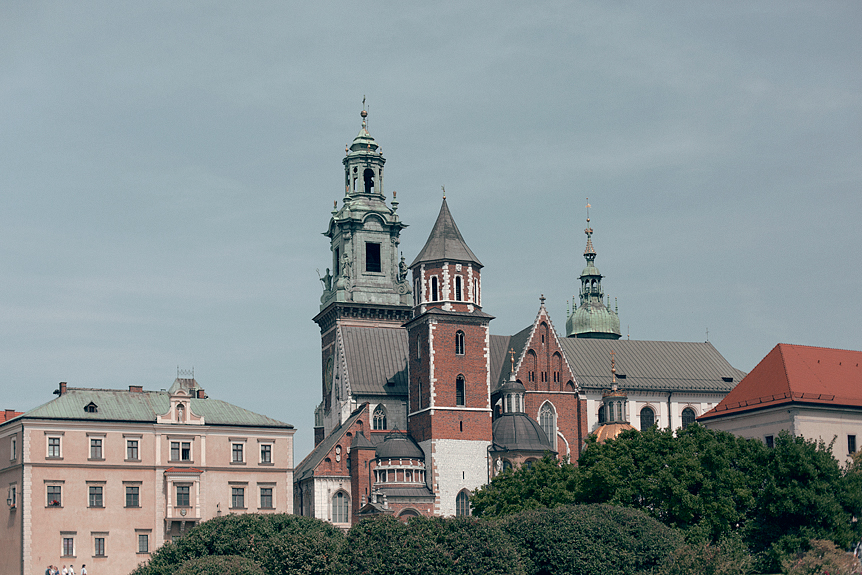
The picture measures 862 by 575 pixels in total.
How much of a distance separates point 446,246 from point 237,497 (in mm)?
28623

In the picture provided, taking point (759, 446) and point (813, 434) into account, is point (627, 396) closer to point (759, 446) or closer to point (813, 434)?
point (813, 434)

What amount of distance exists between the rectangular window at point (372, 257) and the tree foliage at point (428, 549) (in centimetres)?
6306

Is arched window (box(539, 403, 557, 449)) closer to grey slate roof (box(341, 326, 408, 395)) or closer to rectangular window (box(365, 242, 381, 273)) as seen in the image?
grey slate roof (box(341, 326, 408, 395))

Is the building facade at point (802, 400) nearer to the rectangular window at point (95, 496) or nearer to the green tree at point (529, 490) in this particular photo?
the green tree at point (529, 490)

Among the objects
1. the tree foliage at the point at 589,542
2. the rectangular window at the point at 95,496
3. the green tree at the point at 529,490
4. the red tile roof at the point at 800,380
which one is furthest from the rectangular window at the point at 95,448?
the red tile roof at the point at 800,380

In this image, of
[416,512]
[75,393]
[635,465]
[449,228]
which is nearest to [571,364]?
[449,228]

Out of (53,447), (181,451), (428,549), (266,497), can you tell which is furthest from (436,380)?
(428,549)

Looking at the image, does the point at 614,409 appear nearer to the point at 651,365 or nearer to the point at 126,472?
the point at 651,365

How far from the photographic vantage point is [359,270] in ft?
377

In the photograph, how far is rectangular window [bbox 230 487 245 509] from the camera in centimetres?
8175

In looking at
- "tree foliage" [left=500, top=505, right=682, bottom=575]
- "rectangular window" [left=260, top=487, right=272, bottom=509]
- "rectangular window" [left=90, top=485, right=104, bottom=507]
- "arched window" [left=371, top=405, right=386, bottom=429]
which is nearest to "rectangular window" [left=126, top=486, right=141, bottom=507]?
"rectangular window" [left=90, top=485, right=104, bottom=507]

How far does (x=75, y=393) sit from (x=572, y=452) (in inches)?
1658

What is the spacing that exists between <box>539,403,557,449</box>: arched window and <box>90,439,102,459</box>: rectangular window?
1505 inches

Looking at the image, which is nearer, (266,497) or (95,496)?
(95,496)
